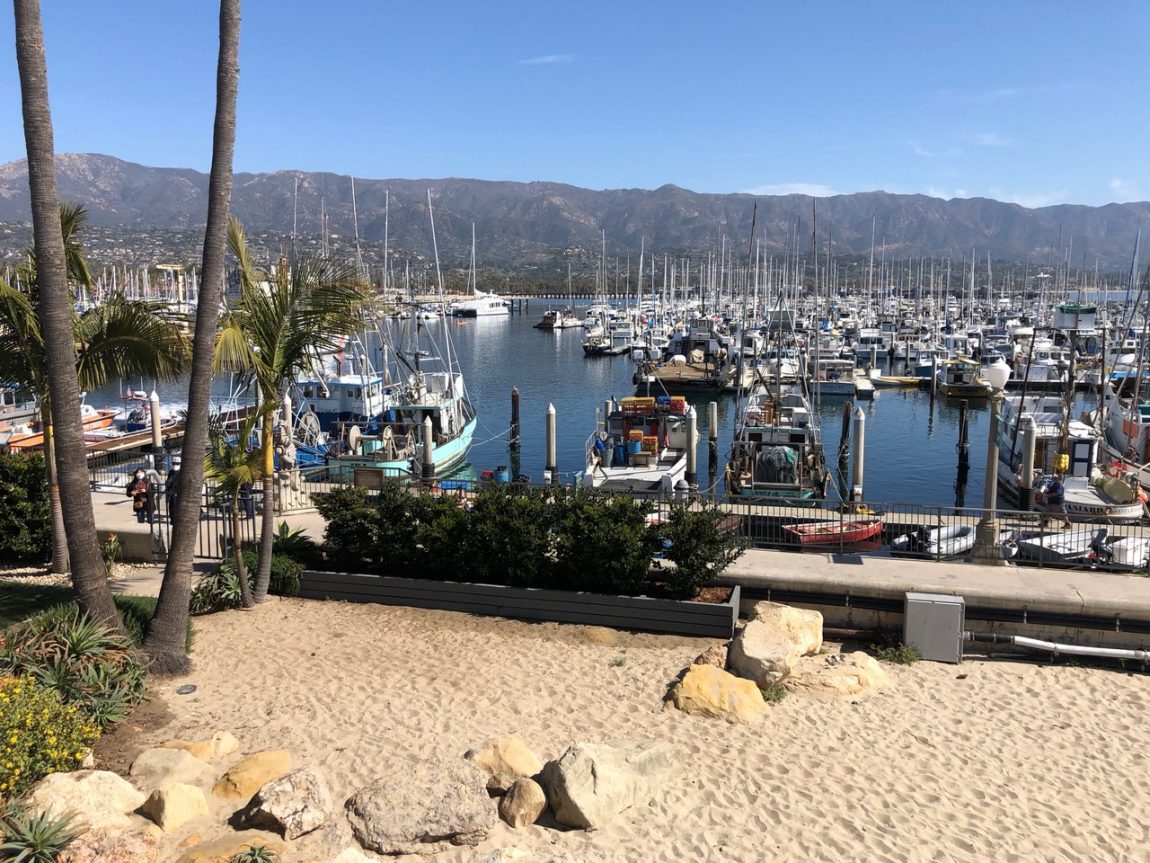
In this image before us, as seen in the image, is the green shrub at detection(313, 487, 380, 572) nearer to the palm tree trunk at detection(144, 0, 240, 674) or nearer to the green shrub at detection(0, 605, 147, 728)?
the palm tree trunk at detection(144, 0, 240, 674)

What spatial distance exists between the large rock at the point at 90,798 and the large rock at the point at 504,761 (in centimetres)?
297

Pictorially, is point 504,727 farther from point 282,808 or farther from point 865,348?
point 865,348

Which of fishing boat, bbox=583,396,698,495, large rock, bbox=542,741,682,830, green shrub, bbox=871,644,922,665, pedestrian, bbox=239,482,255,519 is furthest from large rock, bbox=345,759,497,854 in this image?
fishing boat, bbox=583,396,698,495

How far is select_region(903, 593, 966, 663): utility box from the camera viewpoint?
11961 millimetres

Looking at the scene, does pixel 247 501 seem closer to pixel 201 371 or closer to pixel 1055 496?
pixel 201 371

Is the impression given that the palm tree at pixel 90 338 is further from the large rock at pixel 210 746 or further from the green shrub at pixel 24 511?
the large rock at pixel 210 746

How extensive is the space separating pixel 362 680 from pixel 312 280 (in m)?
5.65

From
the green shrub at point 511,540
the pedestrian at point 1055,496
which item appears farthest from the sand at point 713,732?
the pedestrian at point 1055,496

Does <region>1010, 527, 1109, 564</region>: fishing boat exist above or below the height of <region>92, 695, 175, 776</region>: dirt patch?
above

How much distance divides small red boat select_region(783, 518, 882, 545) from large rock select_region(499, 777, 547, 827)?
11.5m

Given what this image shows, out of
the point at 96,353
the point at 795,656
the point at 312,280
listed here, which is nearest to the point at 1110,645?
the point at 795,656

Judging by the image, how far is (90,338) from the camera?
13805 millimetres

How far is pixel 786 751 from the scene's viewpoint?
30.9ft

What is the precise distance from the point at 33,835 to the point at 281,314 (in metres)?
7.65
